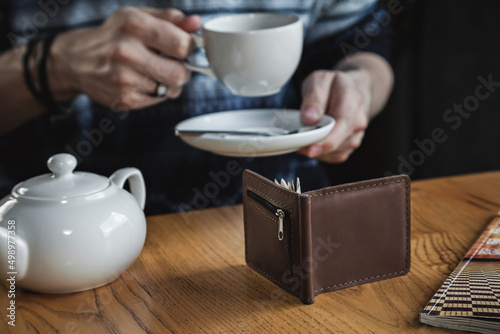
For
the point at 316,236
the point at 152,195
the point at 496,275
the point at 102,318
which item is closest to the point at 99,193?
the point at 102,318

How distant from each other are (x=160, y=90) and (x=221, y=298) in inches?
19.0

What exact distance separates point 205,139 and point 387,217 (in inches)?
13.5

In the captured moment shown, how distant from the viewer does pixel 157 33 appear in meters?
1.01

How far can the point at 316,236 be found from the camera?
2.39 ft

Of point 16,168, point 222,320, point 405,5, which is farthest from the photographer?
point 405,5

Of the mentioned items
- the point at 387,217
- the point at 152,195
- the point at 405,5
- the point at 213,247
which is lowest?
the point at 152,195

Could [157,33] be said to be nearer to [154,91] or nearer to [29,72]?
[154,91]

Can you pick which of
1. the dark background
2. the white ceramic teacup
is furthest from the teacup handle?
the dark background

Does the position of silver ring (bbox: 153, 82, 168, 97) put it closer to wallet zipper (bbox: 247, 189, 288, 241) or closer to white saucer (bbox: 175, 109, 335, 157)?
white saucer (bbox: 175, 109, 335, 157)

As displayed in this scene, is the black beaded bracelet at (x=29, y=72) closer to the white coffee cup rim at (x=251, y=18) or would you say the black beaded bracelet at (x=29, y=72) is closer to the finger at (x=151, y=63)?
the finger at (x=151, y=63)

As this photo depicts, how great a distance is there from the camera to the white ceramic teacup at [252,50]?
0.93 metres

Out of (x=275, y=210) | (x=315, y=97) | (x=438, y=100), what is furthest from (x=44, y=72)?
(x=438, y=100)

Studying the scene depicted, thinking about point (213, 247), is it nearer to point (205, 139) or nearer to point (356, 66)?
→ point (205, 139)

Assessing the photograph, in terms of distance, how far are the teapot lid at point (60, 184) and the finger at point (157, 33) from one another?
33cm
